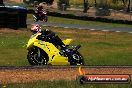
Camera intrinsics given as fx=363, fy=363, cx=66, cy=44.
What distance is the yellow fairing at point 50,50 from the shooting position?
1487cm

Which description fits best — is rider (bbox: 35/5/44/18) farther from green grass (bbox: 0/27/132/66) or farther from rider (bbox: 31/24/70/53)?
rider (bbox: 31/24/70/53)

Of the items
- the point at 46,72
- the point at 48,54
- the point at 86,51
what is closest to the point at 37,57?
the point at 48,54

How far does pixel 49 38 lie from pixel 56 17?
2986cm

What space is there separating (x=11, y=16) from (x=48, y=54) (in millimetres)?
13747

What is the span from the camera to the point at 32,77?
13.2 m

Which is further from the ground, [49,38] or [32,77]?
[49,38]

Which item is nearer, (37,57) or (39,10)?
(37,57)

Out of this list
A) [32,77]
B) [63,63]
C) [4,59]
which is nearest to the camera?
[32,77]

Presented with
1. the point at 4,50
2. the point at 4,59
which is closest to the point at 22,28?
the point at 4,50

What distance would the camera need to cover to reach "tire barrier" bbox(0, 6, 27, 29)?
28000 millimetres

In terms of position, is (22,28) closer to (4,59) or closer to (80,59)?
(4,59)

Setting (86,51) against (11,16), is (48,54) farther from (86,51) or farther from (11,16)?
(11,16)

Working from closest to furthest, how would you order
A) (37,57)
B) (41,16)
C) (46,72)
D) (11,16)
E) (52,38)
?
(46,72) < (52,38) < (37,57) < (11,16) < (41,16)

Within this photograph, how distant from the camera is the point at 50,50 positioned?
14.9 metres
